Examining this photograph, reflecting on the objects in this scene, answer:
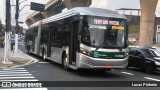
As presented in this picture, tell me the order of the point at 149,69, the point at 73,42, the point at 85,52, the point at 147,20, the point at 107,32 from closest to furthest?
1. the point at 85,52
2. the point at 107,32
3. the point at 73,42
4. the point at 149,69
5. the point at 147,20

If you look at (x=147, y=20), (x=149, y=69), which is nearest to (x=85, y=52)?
(x=149, y=69)

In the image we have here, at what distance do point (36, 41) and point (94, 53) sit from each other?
14865mm

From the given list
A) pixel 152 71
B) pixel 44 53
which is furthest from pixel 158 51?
pixel 44 53

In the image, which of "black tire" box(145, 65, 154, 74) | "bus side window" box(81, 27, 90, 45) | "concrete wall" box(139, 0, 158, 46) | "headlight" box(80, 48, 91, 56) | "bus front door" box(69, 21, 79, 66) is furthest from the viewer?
"concrete wall" box(139, 0, 158, 46)

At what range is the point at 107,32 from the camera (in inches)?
690

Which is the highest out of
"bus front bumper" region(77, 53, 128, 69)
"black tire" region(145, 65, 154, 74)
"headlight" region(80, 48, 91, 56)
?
"headlight" region(80, 48, 91, 56)

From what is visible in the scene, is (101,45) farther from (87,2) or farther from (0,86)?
(87,2)

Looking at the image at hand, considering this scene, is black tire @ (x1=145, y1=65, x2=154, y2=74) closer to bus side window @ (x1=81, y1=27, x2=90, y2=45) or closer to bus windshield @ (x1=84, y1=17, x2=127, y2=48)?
bus windshield @ (x1=84, y1=17, x2=127, y2=48)

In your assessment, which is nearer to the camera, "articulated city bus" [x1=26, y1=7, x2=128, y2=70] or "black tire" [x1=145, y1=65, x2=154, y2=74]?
"articulated city bus" [x1=26, y1=7, x2=128, y2=70]

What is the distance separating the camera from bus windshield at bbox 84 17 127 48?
17.2m

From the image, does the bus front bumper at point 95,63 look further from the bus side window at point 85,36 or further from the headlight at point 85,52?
the bus side window at point 85,36

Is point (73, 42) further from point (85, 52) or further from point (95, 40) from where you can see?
point (95, 40)

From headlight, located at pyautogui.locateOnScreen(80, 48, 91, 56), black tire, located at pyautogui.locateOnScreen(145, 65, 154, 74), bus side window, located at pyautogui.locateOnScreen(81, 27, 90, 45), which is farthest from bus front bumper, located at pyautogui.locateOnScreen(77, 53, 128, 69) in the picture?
black tire, located at pyautogui.locateOnScreen(145, 65, 154, 74)

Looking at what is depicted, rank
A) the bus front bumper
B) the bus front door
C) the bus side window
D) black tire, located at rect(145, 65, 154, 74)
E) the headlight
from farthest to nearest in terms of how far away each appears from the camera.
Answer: black tire, located at rect(145, 65, 154, 74) → the bus front door → the bus side window → the headlight → the bus front bumper
